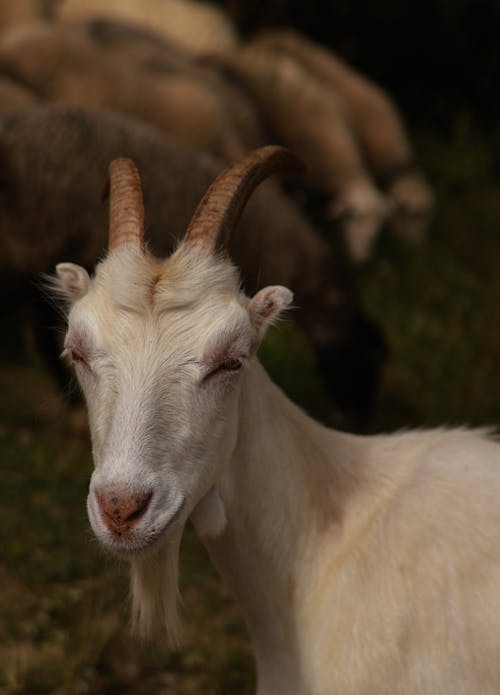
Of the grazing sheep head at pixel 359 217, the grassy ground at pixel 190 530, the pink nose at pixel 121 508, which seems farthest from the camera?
the grazing sheep head at pixel 359 217

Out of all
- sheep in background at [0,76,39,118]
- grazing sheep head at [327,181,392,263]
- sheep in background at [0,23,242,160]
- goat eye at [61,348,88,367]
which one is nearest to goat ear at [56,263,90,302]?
goat eye at [61,348,88,367]

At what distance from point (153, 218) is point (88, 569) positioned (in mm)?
2072

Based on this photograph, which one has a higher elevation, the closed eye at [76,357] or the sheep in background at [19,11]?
the closed eye at [76,357]

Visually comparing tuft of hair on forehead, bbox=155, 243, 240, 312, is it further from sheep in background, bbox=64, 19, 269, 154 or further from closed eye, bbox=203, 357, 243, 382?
sheep in background, bbox=64, 19, 269, 154

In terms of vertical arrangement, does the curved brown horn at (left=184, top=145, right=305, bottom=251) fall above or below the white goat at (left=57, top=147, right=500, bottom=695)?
Answer: above

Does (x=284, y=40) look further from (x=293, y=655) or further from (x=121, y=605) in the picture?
(x=293, y=655)

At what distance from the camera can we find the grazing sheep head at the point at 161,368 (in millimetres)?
2695

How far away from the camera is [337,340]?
713 centimetres

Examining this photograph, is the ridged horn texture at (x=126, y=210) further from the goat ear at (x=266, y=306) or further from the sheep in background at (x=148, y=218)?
the sheep in background at (x=148, y=218)

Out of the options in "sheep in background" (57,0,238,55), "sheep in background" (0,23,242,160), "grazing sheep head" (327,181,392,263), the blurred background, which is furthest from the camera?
"sheep in background" (57,0,238,55)

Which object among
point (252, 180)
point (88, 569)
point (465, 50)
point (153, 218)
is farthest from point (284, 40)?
point (252, 180)

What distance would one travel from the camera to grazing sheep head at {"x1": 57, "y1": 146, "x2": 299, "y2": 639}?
2695mm

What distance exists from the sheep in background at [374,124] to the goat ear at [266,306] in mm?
7223

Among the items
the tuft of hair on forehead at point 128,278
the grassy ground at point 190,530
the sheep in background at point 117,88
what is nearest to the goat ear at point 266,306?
the tuft of hair on forehead at point 128,278
